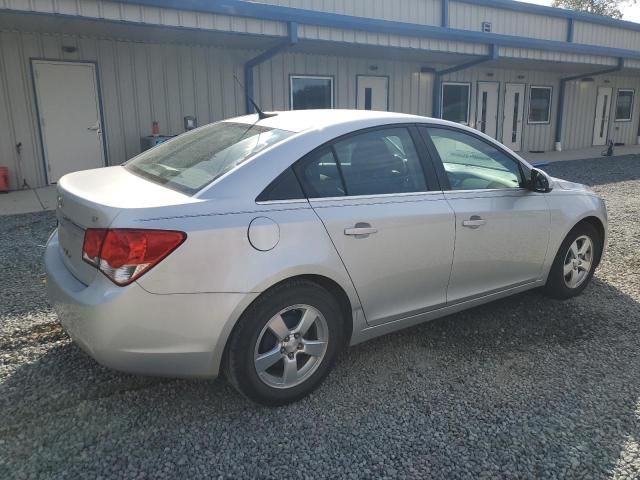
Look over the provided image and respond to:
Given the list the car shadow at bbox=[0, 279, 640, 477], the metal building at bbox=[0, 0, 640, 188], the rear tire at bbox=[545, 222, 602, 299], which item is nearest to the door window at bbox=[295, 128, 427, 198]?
the car shadow at bbox=[0, 279, 640, 477]

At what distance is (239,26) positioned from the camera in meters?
8.90

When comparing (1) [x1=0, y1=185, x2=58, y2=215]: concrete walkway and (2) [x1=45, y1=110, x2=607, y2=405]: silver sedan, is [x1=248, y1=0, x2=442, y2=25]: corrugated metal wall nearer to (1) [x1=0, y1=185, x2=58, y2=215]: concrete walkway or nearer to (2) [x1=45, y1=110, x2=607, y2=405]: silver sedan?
(1) [x1=0, y1=185, x2=58, y2=215]: concrete walkway

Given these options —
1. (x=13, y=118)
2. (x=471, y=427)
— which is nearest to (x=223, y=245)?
(x=471, y=427)

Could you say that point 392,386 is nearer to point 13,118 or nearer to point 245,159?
point 245,159

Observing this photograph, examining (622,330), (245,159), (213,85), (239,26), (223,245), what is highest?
(239,26)

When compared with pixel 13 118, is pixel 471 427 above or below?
below

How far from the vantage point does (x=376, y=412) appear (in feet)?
9.19

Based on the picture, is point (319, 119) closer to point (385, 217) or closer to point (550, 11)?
point (385, 217)

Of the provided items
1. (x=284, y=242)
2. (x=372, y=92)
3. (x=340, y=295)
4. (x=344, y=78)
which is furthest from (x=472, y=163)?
(x=372, y=92)

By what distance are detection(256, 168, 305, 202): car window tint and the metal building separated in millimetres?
6098

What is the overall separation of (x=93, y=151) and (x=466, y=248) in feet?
28.5

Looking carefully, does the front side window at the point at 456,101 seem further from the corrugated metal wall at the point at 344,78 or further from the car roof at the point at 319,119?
the car roof at the point at 319,119

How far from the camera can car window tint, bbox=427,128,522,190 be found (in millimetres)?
3445

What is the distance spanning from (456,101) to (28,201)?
11.9 metres
